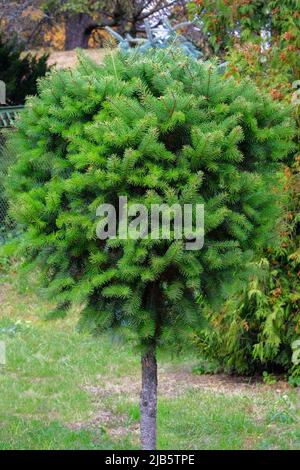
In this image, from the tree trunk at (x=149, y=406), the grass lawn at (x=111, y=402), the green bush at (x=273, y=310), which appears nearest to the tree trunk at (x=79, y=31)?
the grass lawn at (x=111, y=402)

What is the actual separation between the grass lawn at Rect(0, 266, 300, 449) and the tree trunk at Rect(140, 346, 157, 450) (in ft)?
0.30

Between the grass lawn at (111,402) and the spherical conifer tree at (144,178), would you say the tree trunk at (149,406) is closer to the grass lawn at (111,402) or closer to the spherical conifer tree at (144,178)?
the grass lawn at (111,402)

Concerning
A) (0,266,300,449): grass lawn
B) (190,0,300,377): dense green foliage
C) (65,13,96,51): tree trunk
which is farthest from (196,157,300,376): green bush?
(65,13,96,51): tree trunk

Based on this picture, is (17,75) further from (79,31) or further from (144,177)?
(79,31)

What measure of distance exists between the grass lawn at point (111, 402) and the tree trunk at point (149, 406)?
92 millimetres

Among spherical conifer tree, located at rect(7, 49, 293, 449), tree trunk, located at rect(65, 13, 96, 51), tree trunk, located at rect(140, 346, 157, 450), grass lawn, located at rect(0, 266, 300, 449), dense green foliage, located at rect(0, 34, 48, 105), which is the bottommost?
grass lawn, located at rect(0, 266, 300, 449)

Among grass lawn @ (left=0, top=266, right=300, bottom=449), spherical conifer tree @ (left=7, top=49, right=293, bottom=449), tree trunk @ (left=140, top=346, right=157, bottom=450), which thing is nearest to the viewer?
spherical conifer tree @ (left=7, top=49, right=293, bottom=449)

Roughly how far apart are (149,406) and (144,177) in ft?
4.43

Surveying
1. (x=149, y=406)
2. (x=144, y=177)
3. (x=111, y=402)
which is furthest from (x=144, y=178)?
(x=111, y=402)

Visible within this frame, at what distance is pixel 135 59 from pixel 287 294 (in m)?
2.66

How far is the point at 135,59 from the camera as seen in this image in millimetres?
4191

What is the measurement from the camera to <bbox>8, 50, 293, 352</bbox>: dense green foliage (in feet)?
12.2

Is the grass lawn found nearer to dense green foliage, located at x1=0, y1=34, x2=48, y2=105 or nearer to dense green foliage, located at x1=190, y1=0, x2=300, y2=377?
dense green foliage, located at x1=190, y1=0, x2=300, y2=377

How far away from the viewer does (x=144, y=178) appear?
12.1 ft
